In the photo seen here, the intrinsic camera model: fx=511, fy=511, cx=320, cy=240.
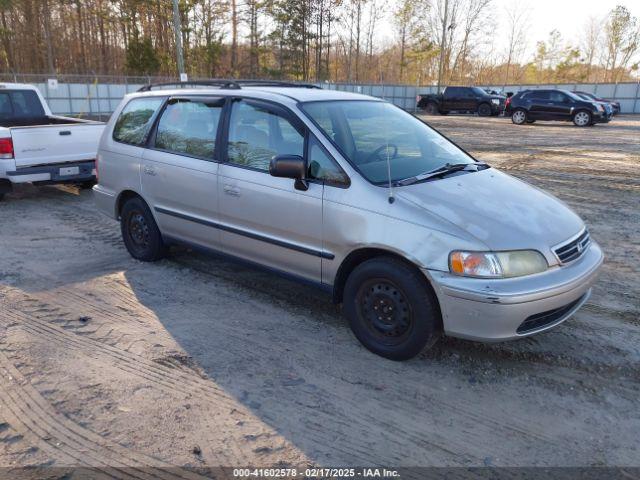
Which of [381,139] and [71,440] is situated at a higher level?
[381,139]

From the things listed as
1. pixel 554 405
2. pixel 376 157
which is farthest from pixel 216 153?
pixel 554 405

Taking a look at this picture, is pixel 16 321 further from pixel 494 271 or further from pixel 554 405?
pixel 554 405

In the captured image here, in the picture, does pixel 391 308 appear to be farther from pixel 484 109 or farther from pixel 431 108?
pixel 431 108

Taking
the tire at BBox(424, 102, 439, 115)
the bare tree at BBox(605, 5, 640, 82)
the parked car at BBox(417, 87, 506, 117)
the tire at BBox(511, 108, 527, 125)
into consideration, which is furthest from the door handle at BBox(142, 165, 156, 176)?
the bare tree at BBox(605, 5, 640, 82)

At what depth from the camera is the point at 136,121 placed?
A: 17.9 feet

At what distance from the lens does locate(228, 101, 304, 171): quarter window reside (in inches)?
161

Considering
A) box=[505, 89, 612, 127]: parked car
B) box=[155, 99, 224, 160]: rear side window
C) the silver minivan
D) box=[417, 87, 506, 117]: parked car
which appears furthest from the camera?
box=[417, 87, 506, 117]: parked car

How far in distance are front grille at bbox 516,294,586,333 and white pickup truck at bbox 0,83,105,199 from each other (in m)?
7.55

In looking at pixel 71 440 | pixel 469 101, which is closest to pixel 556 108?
pixel 469 101

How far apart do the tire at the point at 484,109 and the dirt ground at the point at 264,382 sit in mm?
28059

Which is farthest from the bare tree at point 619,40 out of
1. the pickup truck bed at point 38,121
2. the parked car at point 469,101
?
the pickup truck bed at point 38,121

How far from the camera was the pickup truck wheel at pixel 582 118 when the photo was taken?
23297 mm

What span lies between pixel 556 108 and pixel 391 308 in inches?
936

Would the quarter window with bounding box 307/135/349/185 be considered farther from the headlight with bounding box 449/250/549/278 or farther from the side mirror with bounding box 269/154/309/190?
the headlight with bounding box 449/250/549/278
